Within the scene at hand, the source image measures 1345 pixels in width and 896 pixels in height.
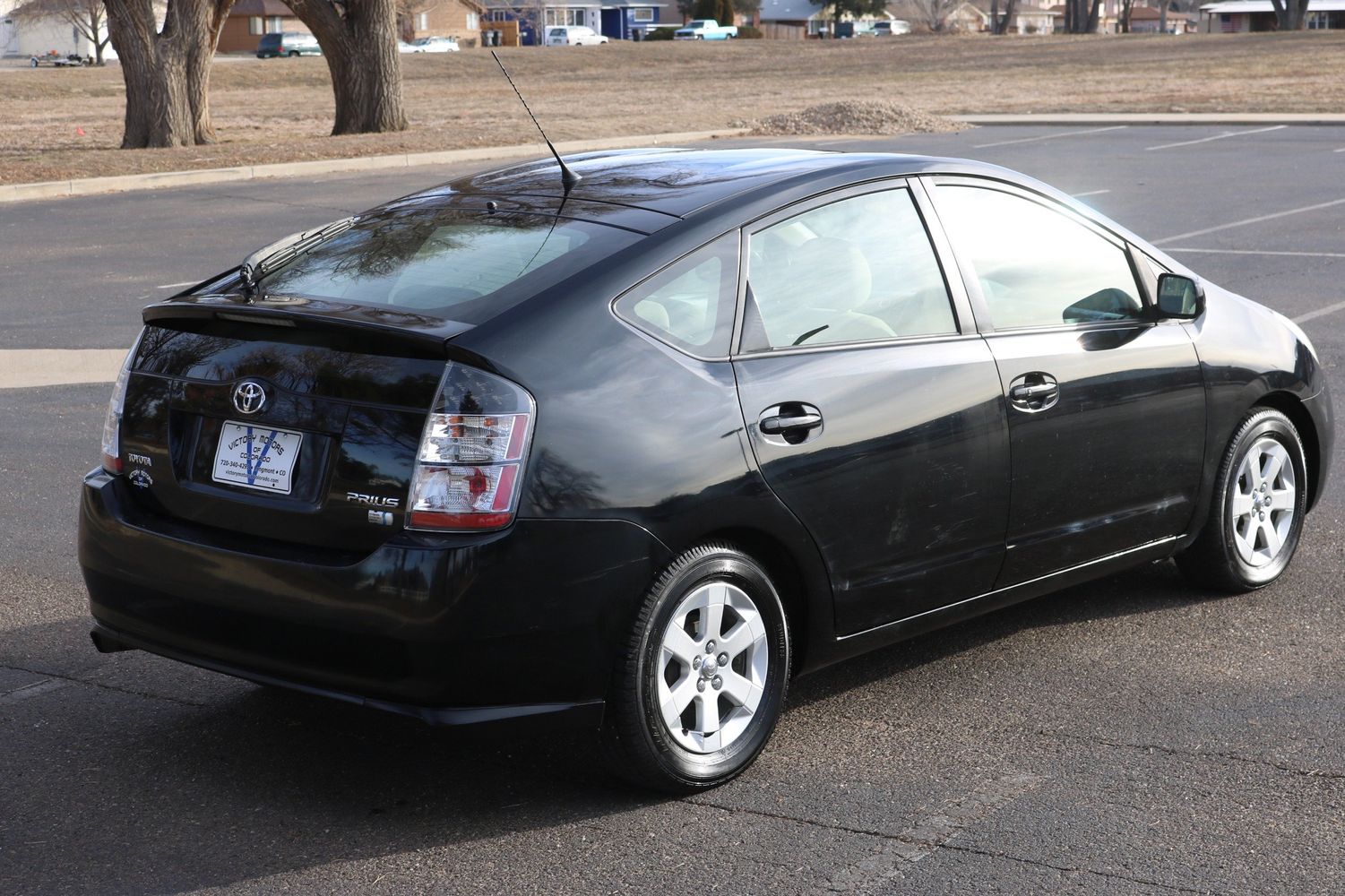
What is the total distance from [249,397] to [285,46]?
297 ft

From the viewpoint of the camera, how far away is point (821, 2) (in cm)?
11406

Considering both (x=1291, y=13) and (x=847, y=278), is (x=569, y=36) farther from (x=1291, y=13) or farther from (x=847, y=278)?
(x=847, y=278)

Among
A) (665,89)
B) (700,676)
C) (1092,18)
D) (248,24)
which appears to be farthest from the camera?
(248,24)

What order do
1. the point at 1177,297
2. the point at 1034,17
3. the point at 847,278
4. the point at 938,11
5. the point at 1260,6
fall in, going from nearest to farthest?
1. the point at 847,278
2. the point at 1177,297
3. the point at 938,11
4. the point at 1260,6
5. the point at 1034,17

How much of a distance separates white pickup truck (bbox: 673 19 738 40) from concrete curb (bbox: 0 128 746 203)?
235 feet

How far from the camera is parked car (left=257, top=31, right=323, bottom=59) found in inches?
3504

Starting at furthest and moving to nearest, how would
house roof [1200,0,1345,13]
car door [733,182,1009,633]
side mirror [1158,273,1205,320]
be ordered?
house roof [1200,0,1345,13]
side mirror [1158,273,1205,320]
car door [733,182,1009,633]

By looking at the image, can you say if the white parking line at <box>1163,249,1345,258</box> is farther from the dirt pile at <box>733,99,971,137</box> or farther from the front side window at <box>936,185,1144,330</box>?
the dirt pile at <box>733,99,971,137</box>

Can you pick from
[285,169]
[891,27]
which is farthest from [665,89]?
[891,27]

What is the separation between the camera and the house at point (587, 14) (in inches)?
4658

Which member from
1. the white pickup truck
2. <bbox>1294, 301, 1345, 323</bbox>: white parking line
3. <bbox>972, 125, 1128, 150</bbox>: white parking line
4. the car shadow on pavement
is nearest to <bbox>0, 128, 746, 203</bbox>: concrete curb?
<bbox>972, 125, 1128, 150</bbox>: white parking line

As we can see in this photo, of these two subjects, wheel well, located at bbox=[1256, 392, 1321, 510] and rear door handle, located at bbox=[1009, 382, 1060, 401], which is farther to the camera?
wheel well, located at bbox=[1256, 392, 1321, 510]

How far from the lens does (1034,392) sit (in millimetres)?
Answer: 4852

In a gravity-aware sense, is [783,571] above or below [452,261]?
below
